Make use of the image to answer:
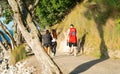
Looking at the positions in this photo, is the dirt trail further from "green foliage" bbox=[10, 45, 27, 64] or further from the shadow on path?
"green foliage" bbox=[10, 45, 27, 64]

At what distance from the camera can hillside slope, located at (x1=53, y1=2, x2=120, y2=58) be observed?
875 inches

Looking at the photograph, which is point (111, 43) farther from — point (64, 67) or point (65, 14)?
point (65, 14)

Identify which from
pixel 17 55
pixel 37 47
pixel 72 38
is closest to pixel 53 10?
pixel 17 55

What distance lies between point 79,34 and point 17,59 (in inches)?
175

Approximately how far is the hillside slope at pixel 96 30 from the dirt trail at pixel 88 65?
1248 millimetres

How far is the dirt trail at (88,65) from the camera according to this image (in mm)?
17464

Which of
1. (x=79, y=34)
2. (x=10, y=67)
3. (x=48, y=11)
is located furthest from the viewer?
(x=48, y=11)

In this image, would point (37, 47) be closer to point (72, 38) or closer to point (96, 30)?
point (72, 38)

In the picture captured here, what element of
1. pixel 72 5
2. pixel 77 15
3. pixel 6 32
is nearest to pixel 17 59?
pixel 6 32

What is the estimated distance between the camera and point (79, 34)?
83.5ft

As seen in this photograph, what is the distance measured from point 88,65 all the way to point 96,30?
5.50 m

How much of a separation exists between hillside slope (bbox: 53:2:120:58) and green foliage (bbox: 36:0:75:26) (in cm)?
448

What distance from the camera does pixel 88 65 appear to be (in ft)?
61.8

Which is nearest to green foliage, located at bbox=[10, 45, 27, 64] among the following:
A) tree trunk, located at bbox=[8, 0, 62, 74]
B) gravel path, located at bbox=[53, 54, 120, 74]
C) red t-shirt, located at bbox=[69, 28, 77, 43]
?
red t-shirt, located at bbox=[69, 28, 77, 43]
